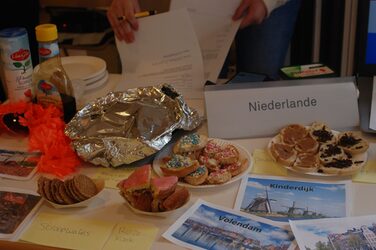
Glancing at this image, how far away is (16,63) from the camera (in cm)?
125

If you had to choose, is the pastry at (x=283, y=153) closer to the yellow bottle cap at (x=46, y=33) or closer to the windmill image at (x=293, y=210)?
the windmill image at (x=293, y=210)

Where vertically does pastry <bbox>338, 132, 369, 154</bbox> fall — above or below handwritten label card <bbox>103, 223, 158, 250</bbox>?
above

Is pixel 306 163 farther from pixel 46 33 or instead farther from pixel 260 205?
pixel 46 33

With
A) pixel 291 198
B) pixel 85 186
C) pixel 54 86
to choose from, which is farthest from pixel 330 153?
pixel 54 86

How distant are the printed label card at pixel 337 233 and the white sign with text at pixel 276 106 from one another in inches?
13.5

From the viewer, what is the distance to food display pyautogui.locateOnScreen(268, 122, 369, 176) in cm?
103

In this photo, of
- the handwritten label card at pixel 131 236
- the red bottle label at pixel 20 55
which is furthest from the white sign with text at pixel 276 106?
the red bottle label at pixel 20 55

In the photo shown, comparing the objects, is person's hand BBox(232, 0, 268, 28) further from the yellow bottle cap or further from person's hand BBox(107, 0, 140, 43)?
the yellow bottle cap

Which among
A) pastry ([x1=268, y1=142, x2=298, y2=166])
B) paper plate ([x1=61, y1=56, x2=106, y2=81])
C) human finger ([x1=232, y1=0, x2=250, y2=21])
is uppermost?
human finger ([x1=232, y1=0, x2=250, y2=21])

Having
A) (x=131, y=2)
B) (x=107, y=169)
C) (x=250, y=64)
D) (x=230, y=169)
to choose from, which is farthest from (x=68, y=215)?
(x=250, y=64)

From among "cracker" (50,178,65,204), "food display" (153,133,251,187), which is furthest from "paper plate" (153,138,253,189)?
"cracker" (50,178,65,204)

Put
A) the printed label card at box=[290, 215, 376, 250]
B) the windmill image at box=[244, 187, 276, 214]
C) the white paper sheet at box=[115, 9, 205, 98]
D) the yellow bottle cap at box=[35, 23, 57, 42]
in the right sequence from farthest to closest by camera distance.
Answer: the white paper sheet at box=[115, 9, 205, 98], the yellow bottle cap at box=[35, 23, 57, 42], the windmill image at box=[244, 187, 276, 214], the printed label card at box=[290, 215, 376, 250]

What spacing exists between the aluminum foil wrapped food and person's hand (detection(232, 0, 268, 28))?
36cm

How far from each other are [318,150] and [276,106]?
16 centimetres
